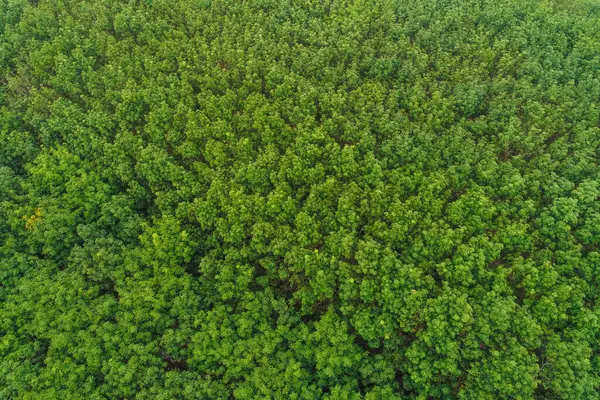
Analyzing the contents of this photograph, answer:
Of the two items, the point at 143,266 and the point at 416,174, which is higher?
the point at 416,174

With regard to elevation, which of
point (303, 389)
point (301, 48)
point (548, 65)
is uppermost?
point (548, 65)

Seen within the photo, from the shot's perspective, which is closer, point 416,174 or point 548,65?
point 416,174

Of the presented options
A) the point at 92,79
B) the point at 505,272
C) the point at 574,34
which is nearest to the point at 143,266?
the point at 92,79

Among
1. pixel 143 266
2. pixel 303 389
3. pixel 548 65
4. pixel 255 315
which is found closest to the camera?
pixel 303 389

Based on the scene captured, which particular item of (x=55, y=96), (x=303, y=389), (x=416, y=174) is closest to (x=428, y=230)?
(x=416, y=174)

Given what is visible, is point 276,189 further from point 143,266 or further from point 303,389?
point 303,389

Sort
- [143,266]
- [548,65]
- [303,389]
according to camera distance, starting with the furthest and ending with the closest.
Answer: [548,65], [143,266], [303,389]

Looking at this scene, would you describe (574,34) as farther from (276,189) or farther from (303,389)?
(303,389)
